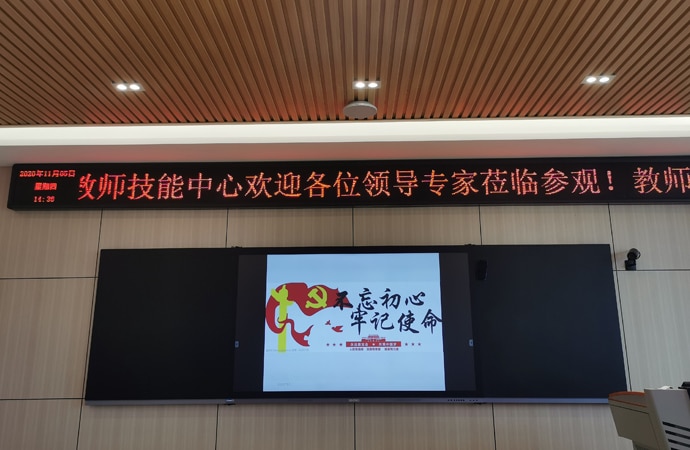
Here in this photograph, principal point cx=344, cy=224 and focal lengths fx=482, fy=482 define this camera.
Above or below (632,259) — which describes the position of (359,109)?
above

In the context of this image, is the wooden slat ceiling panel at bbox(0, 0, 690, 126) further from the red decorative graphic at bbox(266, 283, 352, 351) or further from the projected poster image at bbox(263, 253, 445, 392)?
the red decorative graphic at bbox(266, 283, 352, 351)

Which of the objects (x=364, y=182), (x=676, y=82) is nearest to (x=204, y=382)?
(x=364, y=182)

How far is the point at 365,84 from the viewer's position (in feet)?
10.5

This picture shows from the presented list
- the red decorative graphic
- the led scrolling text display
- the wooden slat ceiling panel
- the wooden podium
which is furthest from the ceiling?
the wooden podium

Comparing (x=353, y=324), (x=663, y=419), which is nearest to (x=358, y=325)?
(x=353, y=324)

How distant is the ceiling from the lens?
251 cm

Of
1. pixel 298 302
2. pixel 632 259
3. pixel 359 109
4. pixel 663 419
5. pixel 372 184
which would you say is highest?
pixel 359 109

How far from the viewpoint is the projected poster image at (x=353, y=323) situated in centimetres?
374

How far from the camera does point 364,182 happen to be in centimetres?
398

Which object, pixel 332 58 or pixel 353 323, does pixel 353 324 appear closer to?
pixel 353 323

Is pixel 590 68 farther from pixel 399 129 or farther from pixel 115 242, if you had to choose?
pixel 115 242

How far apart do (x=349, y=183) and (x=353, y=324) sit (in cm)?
114

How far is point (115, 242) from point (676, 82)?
Result: 14.3 ft

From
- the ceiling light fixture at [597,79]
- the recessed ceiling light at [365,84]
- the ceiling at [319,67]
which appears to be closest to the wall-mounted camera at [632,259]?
the ceiling at [319,67]
